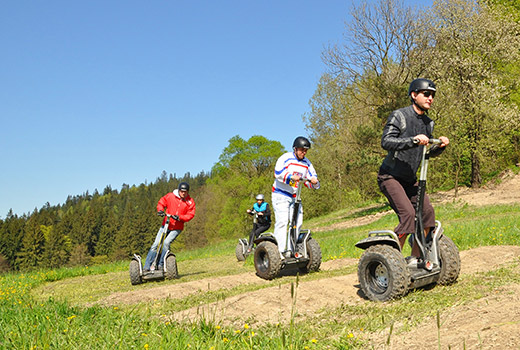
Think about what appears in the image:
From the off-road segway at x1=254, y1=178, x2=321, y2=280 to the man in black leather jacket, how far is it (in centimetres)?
255

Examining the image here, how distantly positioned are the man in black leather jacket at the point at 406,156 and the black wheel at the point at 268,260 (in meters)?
2.80

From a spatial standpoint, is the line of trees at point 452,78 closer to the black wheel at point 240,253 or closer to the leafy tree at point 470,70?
the leafy tree at point 470,70

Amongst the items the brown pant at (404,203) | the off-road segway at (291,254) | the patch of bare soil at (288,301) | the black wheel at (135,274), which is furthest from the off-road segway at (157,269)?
the brown pant at (404,203)

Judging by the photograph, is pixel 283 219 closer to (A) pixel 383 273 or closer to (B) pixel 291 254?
(B) pixel 291 254

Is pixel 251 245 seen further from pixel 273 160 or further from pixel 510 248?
pixel 273 160

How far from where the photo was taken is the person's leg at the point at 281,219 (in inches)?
302

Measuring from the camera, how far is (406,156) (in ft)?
16.4

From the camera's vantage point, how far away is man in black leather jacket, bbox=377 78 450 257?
4.89m

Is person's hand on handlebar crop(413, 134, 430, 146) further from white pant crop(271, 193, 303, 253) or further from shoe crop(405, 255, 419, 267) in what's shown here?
white pant crop(271, 193, 303, 253)

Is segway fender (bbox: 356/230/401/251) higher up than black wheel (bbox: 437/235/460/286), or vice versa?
segway fender (bbox: 356/230/401/251)

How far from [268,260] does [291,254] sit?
0.48 m

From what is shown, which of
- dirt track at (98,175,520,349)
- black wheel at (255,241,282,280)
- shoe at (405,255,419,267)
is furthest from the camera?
black wheel at (255,241,282,280)

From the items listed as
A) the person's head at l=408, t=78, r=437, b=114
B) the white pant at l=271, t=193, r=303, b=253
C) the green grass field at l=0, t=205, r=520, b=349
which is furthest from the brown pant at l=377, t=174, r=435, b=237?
the white pant at l=271, t=193, r=303, b=253

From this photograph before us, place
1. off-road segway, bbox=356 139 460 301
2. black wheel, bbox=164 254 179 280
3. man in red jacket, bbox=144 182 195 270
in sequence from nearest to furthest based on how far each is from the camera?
off-road segway, bbox=356 139 460 301, black wheel, bbox=164 254 179 280, man in red jacket, bbox=144 182 195 270
